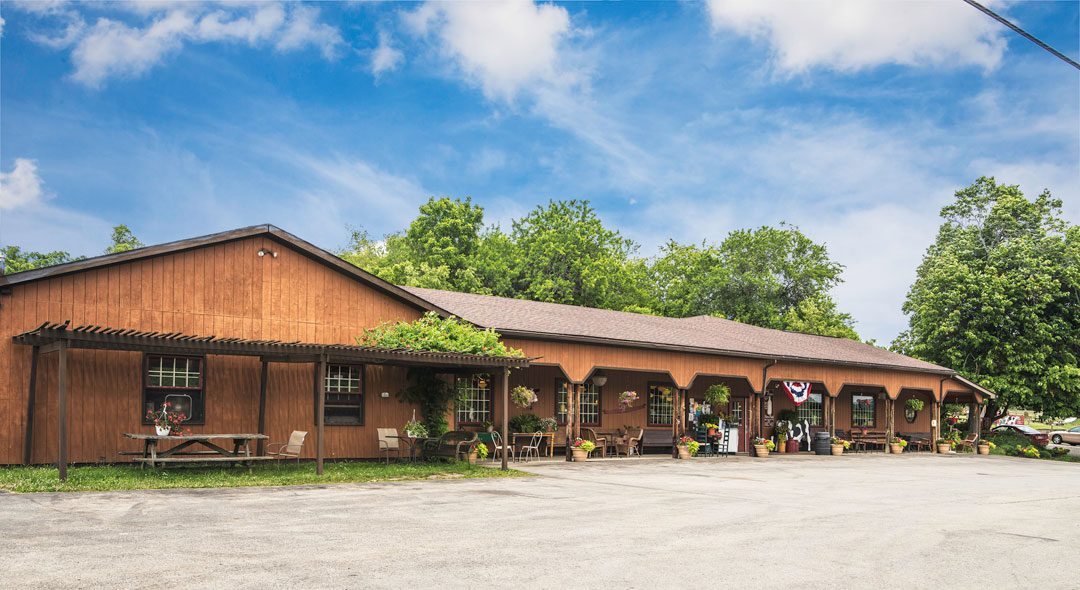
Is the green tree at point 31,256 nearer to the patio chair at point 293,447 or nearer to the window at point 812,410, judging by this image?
the patio chair at point 293,447

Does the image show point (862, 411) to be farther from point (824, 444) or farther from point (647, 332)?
point (647, 332)

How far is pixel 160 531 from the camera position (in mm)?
8250

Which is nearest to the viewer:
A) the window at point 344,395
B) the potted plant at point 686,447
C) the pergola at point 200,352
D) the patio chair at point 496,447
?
the pergola at point 200,352

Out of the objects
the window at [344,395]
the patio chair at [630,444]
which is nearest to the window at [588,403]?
the patio chair at [630,444]

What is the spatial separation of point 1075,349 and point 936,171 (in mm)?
9408

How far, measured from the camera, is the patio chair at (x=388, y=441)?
55.1ft

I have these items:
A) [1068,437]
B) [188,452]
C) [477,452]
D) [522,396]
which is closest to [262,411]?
[188,452]

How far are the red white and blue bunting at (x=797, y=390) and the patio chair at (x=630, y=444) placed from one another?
5.28 meters

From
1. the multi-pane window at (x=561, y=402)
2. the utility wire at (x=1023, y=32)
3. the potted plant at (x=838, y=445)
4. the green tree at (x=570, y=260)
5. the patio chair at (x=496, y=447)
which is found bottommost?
the potted plant at (x=838, y=445)

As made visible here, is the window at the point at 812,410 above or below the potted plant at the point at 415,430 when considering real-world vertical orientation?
below

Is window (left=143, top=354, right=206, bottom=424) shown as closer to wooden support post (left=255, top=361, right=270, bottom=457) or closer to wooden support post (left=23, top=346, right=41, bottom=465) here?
wooden support post (left=255, top=361, right=270, bottom=457)

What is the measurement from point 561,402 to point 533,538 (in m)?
13.6

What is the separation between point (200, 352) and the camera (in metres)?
14.4

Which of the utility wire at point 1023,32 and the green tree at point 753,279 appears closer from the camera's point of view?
the utility wire at point 1023,32
